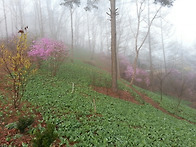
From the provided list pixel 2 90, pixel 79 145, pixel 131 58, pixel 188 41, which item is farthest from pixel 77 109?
pixel 188 41

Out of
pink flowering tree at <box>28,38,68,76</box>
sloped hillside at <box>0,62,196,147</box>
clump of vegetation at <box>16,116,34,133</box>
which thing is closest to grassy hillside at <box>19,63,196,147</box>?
sloped hillside at <box>0,62,196,147</box>

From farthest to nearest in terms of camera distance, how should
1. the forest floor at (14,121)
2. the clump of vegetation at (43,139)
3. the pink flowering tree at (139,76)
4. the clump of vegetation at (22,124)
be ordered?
the pink flowering tree at (139,76) < the clump of vegetation at (22,124) < the forest floor at (14,121) < the clump of vegetation at (43,139)

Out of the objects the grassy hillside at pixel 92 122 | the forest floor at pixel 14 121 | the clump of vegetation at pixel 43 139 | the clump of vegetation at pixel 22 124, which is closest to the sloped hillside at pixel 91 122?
the grassy hillside at pixel 92 122

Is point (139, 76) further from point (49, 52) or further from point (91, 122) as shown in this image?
point (91, 122)

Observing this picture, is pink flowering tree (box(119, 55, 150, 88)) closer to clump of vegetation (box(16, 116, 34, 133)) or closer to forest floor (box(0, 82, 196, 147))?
forest floor (box(0, 82, 196, 147))

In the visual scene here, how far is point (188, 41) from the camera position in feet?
169

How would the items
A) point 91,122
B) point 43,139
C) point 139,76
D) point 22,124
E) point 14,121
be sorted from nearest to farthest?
point 43,139, point 22,124, point 14,121, point 91,122, point 139,76

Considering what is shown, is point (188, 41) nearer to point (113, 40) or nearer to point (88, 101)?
point (113, 40)

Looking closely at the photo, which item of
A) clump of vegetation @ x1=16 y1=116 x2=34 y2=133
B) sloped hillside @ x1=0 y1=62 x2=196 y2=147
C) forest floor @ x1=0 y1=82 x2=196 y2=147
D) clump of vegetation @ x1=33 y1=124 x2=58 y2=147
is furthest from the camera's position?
sloped hillside @ x1=0 y1=62 x2=196 y2=147

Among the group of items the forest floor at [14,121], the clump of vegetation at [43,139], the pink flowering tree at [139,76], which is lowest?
the pink flowering tree at [139,76]

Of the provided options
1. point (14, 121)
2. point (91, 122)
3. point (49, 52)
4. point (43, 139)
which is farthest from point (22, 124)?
point (49, 52)

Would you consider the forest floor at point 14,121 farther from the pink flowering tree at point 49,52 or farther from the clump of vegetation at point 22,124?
the pink flowering tree at point 49,52

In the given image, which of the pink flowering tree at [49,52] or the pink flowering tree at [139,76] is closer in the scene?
the pink flowering tree at [49,52]

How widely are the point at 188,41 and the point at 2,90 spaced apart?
200ft
